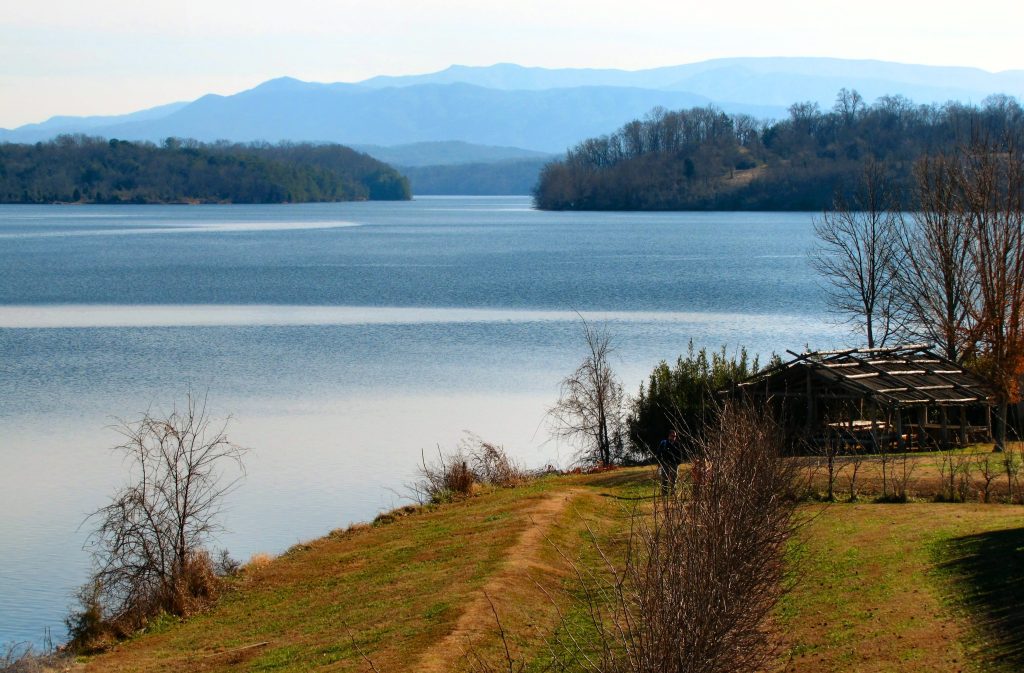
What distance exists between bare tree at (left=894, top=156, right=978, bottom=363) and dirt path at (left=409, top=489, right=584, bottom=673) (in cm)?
1554

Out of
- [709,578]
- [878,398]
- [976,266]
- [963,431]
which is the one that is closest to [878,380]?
[878,398]

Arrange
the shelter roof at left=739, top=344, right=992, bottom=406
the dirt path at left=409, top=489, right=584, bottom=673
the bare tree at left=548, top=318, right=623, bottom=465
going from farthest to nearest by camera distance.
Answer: the bare tree at left=548, top=318, right=623, bottom=465 < the shelter roof at left=739, top=344, right=992, bottom=406 < the dirt path at left=409, top=489, right=584, bottom=673

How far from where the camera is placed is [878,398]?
1137 inches

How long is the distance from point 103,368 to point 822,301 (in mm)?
41558

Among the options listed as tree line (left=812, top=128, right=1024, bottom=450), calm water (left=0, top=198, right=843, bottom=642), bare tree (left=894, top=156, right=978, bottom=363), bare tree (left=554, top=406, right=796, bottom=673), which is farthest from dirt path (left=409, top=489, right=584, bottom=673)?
bare tree (left=894, top=156, right=978, bottom=363)

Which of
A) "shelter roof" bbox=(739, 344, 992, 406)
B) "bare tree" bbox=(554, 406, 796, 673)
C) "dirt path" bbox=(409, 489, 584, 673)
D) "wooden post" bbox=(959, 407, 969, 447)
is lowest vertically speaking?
"wooden post" bbox=(959, 407, 969, 447)

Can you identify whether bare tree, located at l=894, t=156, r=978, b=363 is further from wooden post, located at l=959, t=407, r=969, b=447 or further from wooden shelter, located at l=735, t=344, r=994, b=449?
wooden post, located at l=959, t=407, r=969, b=447

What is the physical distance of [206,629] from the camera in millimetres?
18484

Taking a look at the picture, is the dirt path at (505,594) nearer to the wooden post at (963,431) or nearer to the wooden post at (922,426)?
the wooden post at (922,426)

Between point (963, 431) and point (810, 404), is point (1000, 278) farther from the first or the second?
point (810, 404)

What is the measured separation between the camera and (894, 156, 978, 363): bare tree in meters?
33.1

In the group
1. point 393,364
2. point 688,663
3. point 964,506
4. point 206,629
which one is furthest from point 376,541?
point 393,364

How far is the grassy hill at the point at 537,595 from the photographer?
14523 mm

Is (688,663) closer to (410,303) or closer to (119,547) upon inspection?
(119,547)
